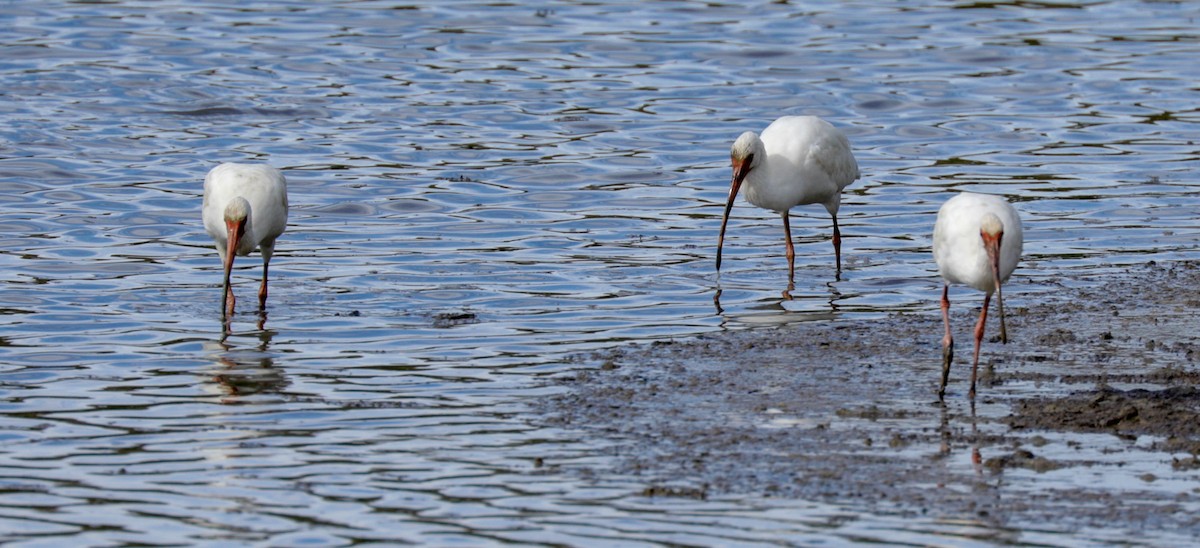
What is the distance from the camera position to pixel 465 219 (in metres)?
14.9

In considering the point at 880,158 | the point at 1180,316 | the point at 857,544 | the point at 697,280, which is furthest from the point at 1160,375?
the point at 880,158

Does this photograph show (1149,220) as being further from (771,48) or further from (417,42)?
(417,42)

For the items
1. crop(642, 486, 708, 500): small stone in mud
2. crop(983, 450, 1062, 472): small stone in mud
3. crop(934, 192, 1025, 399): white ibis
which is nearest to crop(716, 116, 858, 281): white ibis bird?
crop(934, 192, 1025, 399): white ibis

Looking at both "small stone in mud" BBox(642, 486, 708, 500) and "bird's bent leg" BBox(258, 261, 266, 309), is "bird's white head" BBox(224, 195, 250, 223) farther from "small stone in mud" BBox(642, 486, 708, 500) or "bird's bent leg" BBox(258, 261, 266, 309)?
"small stone in mud" BBox(642, 486, 708, 500)

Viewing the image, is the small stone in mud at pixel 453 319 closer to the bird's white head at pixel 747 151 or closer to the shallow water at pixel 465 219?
the shallow water at pixel 465 219

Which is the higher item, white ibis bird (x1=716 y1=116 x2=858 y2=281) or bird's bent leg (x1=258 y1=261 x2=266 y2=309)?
white ibis bird (x1=716 y1=116 x2=858 y2=281)

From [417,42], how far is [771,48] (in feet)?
13.7

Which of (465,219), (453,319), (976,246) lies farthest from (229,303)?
(976,246)

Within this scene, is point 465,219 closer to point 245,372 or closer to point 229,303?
point 229,303

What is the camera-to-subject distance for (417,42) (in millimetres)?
23234

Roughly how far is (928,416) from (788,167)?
4.79 m

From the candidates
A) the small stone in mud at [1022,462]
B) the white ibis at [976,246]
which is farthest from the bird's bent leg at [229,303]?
the small stone in mud at [1022,462]

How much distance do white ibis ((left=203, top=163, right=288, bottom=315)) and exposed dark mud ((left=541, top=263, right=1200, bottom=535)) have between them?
2.82 metres

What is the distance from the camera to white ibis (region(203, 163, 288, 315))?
1191cm
